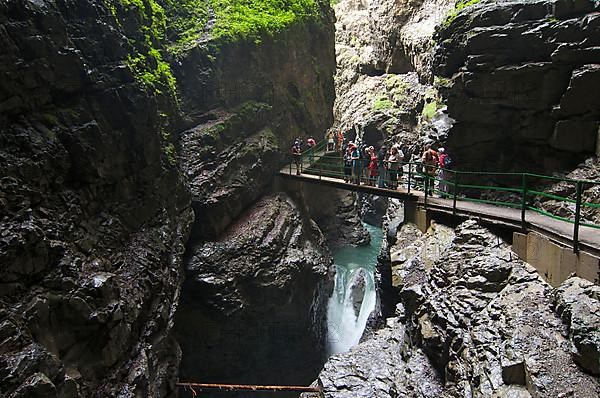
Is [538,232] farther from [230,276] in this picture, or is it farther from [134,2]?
[134,2]

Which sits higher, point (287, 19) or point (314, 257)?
point (287, 19)

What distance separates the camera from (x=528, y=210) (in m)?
Answer: 10.3

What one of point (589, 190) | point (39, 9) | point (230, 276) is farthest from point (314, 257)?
point (39, 9)

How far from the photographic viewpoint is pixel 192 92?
1570 cm

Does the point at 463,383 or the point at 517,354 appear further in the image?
the point at 463,383

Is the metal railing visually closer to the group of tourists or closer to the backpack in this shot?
the group of tourists

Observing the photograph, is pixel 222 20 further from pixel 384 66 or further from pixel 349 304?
pixel 384 66

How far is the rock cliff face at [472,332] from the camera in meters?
5.86

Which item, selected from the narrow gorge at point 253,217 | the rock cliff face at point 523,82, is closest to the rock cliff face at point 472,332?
the narrow gorge at point 253,217

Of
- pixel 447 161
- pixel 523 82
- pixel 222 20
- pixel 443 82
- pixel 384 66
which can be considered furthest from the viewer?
pixel 384 66

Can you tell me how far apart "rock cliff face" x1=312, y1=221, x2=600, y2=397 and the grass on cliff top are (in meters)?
10.8

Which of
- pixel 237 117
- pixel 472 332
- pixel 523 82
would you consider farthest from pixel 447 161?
pixel 237 117

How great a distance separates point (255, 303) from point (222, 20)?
451 inches

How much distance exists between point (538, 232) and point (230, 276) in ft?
30.8
